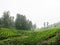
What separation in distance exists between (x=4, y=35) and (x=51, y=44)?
32978 mm

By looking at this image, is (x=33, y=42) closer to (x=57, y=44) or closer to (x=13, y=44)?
(x=13, y=44)

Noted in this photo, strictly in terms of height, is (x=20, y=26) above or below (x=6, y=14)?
below

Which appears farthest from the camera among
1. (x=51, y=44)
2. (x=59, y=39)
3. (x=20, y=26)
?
(x=20, y=26)

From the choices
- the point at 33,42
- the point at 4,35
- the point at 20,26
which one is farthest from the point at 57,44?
the point at 20,26

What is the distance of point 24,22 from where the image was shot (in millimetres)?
123938

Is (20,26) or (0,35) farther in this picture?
(20,26)

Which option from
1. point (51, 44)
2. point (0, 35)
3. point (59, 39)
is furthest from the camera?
point (0, 35)

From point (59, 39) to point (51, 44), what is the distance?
3.94 metres

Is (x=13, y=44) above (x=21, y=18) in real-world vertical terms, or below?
below

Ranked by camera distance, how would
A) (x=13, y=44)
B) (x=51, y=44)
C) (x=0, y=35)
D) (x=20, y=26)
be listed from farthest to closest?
(x=20, y=26) < (x=0, y=35) < (x=13, y=44) < (x=51, y=44)

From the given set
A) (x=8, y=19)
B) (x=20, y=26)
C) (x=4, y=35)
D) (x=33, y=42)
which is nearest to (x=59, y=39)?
(x=33, y=42)

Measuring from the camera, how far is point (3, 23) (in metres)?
121

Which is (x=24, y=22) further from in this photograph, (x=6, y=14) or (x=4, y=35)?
(x=4, y=35)

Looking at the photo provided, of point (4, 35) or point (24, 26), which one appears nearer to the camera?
point (4, 35)
